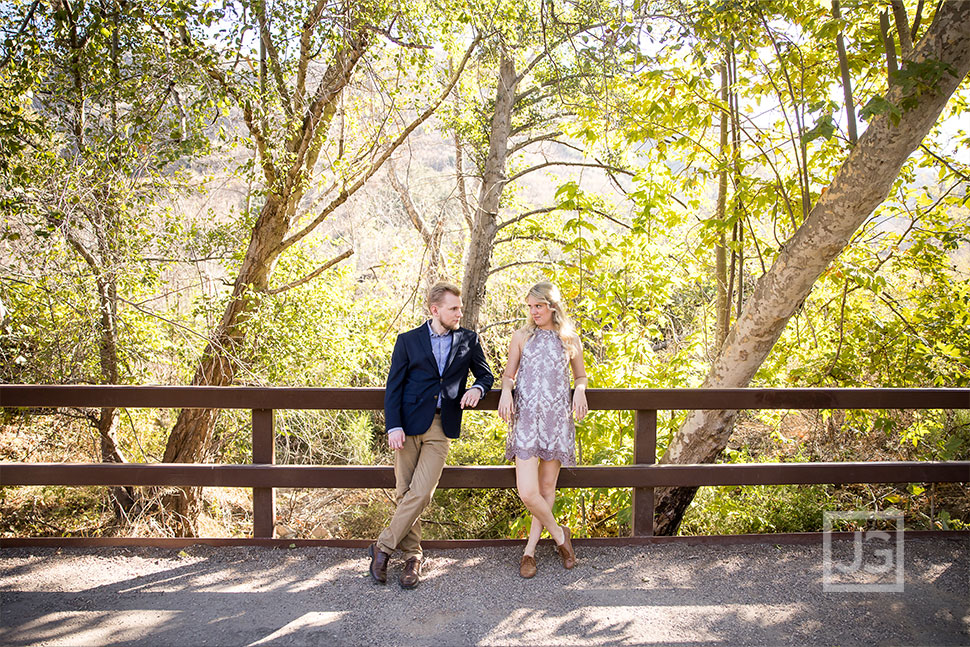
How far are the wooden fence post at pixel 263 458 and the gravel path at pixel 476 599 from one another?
189 millimetres

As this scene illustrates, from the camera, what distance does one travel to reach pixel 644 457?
4277mm

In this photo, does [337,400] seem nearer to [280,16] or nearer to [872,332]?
[280,16]

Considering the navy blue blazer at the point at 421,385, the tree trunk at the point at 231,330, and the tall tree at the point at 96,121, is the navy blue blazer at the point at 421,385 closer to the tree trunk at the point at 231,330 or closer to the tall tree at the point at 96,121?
the tall tree at the point at 96,121

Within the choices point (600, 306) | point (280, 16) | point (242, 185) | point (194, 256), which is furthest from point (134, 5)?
point (600, 306)

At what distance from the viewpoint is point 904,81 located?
3.64 meters

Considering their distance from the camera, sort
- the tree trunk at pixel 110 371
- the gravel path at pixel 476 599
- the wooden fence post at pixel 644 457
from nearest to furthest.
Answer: the gravel path at pixel 476 599, the wooden fence post at pixel 644 457, the tree trunk at pixel 110 371

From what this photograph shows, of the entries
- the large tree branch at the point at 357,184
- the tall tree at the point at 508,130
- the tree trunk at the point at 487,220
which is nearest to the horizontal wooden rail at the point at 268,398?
the large tree branch at the point at 357,184

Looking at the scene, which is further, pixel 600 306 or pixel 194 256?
pixel 194 256

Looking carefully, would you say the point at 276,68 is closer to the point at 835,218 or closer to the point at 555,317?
the point at 555,317

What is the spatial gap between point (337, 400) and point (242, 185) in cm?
845

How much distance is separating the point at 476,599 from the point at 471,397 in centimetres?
114

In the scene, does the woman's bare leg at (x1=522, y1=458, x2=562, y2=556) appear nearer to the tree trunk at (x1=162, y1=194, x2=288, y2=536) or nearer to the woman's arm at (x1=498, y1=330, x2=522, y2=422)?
the woman's arm at (x1=498, y1=330, x2=522, y2=422)

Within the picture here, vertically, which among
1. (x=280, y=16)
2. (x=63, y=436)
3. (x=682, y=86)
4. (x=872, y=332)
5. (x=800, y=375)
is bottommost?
(x=63, y=436)

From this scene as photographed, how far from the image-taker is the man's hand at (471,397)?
3.78 meters
